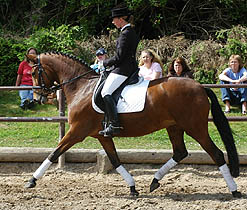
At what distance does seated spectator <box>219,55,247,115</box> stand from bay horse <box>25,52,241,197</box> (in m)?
3.88

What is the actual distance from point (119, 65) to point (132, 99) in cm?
49

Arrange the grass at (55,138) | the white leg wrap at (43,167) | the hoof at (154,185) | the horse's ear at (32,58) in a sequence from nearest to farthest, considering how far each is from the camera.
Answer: the white leg wrap at (43,167) → the hoof at (154,185) → the horse's ear at (32,58) → the grass at (55,138)

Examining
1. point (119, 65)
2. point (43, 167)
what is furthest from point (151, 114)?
point (43, 167)

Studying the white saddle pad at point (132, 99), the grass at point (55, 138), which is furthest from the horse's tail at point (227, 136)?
the grass at point (55, 138)

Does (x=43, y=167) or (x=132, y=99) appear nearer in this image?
(x=132, y=99)

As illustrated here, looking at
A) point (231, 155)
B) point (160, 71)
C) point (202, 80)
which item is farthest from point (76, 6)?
point (231, 155)

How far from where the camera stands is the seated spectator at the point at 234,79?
10.2m

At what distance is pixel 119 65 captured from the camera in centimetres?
636

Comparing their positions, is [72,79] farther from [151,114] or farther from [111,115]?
[151,114]

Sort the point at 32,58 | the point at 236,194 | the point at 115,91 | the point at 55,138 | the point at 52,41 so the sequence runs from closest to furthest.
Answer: the point at 236,194
the point at 115,91
the point at 32,58
the point at 55,138
the point at 52,41

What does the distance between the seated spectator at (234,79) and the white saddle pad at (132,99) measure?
168 inches

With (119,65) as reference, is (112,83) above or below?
A: below

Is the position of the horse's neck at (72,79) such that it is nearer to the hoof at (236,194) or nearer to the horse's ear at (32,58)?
the horse's ear at (32,58)

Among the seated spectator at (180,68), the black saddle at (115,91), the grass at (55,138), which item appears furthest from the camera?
the grass at (55,138)
